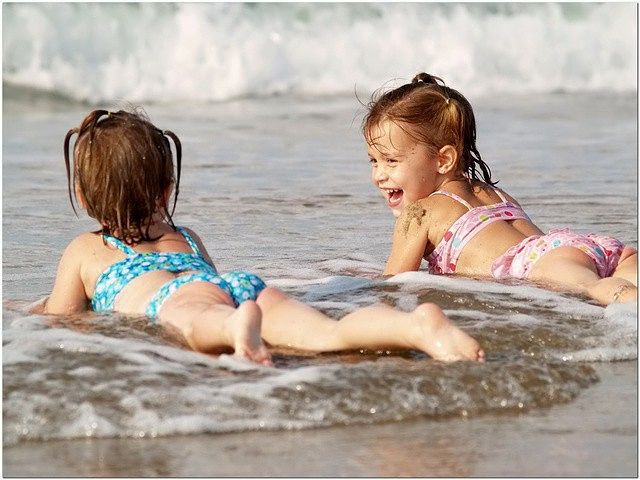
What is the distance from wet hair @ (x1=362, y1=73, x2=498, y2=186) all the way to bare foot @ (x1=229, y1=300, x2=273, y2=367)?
6.41ft

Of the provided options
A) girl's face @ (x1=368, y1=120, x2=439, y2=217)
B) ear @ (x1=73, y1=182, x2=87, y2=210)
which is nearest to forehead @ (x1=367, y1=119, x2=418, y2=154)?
girl's face @ (x1=368, y1=120, x2=439, y2=217)

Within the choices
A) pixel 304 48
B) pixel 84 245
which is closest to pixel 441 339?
pixel 84 245

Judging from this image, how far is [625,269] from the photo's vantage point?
491 cm

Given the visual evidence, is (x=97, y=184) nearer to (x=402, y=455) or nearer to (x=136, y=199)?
(x=136, y=199)

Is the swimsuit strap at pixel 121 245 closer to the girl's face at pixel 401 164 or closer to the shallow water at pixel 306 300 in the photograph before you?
the shallow water at pixel 306 300

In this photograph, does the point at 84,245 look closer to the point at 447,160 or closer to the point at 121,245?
the point at 121,245

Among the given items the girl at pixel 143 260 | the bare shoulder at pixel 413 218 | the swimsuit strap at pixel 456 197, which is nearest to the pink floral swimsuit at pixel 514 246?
the swimsuit strap at pixel 456 197

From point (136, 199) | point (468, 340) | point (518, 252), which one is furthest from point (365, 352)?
point (518, 252)

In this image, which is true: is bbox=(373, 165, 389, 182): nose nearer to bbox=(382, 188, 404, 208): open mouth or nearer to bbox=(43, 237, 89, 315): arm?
bbox=(382, 188, 404, 208): open mouth

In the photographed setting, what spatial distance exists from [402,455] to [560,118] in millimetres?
9052

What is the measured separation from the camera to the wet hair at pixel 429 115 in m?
5.39

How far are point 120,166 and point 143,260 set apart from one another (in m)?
0.34

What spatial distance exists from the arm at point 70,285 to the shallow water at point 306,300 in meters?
0.16

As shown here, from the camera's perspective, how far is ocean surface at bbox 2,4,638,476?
130 inches
